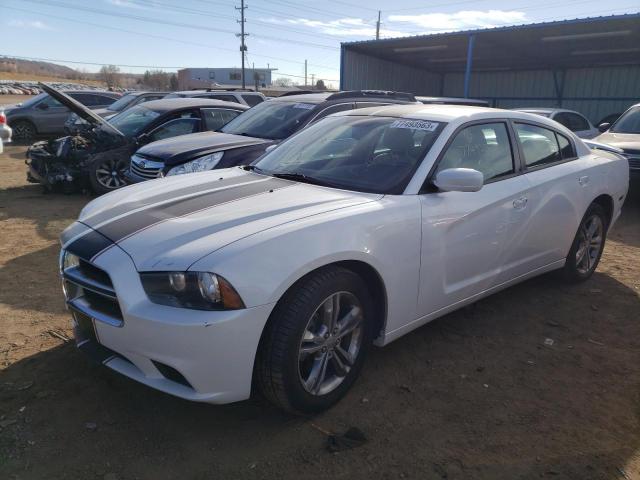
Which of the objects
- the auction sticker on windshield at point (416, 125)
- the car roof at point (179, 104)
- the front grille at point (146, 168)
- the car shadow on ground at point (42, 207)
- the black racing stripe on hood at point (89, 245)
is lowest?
the car shadow on ground at point (42, 207)

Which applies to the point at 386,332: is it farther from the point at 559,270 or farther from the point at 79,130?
the point at 79,130

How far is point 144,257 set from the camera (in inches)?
93.0

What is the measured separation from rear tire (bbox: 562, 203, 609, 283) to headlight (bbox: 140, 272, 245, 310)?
138 inches

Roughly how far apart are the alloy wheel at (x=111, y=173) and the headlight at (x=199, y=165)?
2.41 m

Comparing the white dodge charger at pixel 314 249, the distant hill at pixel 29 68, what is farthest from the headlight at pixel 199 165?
the distant hill at pixel 29 68

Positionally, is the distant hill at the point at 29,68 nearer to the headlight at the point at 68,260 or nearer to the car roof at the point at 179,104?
the car roof at the point at 179,104

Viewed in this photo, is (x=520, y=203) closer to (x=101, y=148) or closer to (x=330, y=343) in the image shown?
(x=330, y=343)

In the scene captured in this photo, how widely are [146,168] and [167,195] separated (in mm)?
3490

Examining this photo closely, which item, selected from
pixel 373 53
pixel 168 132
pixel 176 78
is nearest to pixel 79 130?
pixel 168 132

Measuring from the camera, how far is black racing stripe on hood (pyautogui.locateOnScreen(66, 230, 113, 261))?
2518 mm

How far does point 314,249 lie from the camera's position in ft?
8.05

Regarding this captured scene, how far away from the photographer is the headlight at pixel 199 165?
5.83m

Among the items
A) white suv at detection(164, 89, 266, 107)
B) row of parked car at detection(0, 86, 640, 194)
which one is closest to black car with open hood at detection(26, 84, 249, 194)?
row of parked car at detection(0, 86, 640, 194)

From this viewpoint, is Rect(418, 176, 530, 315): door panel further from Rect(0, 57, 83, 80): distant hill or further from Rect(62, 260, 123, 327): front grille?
Rect(0, 57, 83, 80): distant hill
